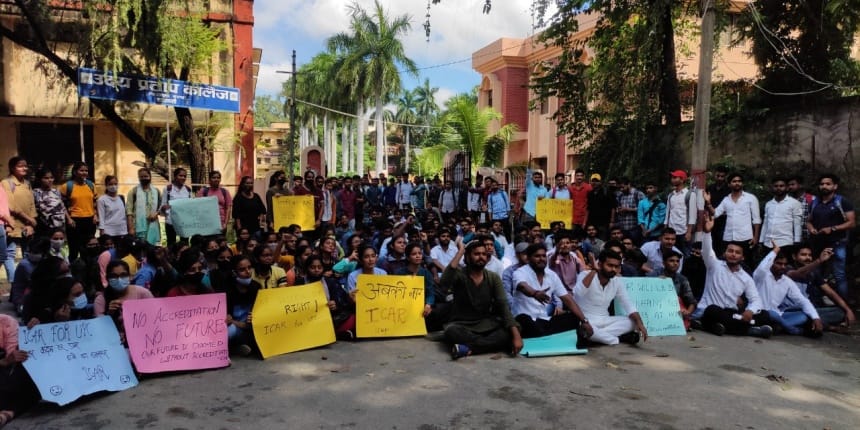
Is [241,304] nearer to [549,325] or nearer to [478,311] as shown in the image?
[478,311]

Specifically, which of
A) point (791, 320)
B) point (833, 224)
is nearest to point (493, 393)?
point (791, 320)

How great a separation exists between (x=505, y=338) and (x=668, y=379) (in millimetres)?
1511

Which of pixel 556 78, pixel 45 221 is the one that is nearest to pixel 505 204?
pixel 556 78

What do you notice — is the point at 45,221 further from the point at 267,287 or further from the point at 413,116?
the point at 413,116

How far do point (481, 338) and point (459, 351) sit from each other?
11.5 inches

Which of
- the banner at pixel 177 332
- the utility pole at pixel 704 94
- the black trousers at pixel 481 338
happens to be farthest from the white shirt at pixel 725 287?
the banner at pixel 177 332

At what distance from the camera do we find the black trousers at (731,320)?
681cm

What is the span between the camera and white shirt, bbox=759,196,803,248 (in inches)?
304

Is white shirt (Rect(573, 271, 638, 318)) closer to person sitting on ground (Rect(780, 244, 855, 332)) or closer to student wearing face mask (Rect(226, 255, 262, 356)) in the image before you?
person sitting on ground (Rect(780, 244, 855, 332))

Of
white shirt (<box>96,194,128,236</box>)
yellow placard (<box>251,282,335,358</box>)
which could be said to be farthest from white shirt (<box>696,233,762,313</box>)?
white shirt (<box>96,194,128,236</box>)

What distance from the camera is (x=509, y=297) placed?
6.66 meters

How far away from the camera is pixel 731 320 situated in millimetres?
6840

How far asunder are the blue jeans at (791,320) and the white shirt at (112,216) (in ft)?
26.8

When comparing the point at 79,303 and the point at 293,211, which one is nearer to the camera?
the point at 79,303
